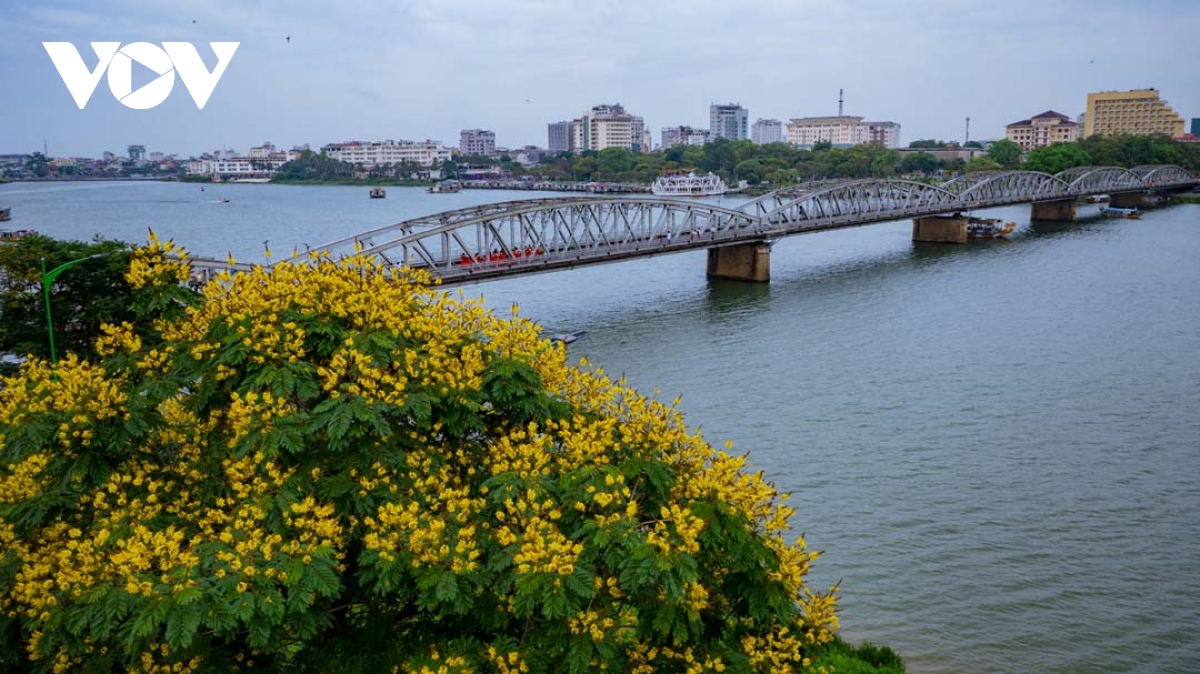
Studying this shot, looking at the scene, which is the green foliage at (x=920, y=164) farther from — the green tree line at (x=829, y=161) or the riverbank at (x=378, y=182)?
the riverbank at (x=378, y=182)

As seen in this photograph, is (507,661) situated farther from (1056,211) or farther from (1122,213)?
(1122,213)

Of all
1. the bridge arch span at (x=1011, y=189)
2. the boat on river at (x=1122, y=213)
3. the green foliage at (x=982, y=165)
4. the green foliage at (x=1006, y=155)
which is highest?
the green foliage at (x=1006, y=155)

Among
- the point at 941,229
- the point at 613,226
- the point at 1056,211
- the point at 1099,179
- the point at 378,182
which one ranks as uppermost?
the point at 378,182

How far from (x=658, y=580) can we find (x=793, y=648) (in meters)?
1.53

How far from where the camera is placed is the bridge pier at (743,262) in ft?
156

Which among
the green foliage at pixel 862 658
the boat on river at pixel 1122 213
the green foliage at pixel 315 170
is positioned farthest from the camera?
the green foliage at pixel 315 170

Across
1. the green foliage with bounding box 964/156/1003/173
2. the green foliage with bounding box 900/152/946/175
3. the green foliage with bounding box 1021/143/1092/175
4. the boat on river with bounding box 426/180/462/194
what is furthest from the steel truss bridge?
the boat on river with bounding box 426/180/462/194

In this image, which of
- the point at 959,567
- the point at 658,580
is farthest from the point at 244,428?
the point at 959,567

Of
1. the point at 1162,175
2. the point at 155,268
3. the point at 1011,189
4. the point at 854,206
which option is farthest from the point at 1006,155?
the point at 155,268

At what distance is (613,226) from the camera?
44.2 m

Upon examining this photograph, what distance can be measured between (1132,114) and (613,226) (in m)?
175

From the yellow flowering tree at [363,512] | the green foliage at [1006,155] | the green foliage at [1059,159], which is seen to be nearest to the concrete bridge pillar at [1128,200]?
the green foliage at [1059,159]

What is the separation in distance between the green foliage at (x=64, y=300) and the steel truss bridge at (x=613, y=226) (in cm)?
406

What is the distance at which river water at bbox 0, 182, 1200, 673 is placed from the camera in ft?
50.0
